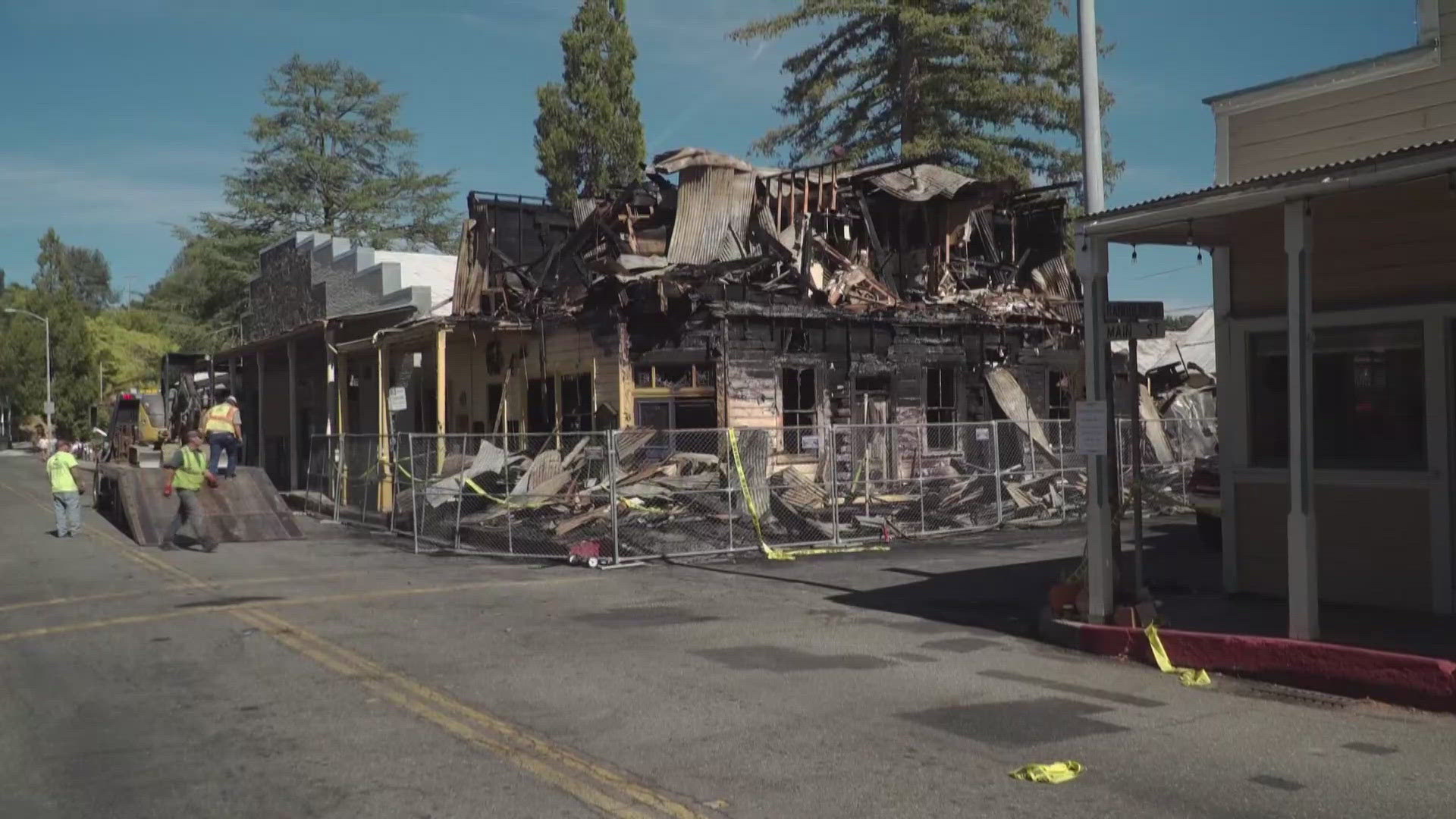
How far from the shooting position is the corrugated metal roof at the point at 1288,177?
770 centimetres

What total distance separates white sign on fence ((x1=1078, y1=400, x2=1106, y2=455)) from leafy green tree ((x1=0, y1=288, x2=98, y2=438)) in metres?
72.5

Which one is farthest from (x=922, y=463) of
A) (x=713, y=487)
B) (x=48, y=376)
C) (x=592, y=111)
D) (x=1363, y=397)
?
(x=48, y=376)

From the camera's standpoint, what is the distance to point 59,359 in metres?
71.4

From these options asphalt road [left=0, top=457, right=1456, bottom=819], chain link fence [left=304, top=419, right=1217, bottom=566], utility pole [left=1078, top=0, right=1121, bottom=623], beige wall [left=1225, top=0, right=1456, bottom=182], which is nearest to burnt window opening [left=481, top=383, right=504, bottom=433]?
chain link fence [left=304, top=419, right=1217, bottom=566]

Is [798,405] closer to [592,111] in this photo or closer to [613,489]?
[613,489]

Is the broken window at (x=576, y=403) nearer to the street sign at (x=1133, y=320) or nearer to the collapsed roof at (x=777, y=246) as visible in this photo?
the collapsed roof at (x=777, y=246)

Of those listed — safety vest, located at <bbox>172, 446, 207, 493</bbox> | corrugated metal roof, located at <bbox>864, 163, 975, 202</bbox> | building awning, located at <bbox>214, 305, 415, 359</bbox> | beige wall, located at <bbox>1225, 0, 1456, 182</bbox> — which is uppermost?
corrugated metal roof, located at <bbox>864, 163, 975, 202</bbox>

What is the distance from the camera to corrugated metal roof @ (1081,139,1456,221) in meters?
7.70

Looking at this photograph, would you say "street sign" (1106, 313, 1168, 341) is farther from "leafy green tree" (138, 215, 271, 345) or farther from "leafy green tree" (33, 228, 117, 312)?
"leafy green tree" (33, 228, 117, 312)

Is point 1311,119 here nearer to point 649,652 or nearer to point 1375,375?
Answer: point 1375,375

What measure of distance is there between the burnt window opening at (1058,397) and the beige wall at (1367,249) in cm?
1406

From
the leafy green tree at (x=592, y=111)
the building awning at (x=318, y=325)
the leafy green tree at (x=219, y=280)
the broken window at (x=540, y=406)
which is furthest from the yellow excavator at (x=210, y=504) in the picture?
the leafy green tree at (x=219, y=280)

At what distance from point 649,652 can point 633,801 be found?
3.86 m

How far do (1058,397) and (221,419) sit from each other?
54.5 ft
